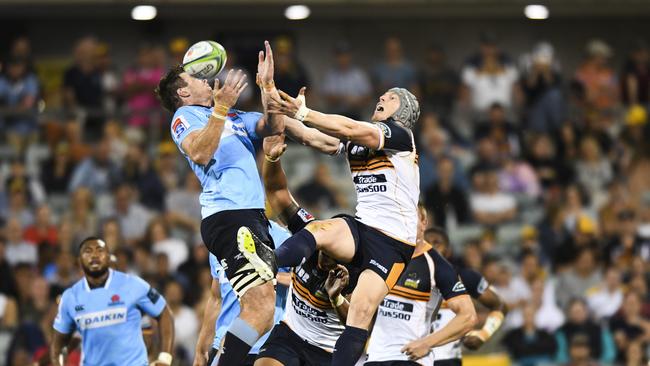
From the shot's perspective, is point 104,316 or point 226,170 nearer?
point 226,170

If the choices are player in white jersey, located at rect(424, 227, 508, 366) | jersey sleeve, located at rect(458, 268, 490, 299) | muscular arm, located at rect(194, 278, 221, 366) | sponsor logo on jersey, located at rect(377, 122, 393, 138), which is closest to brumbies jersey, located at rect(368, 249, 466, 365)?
player in white jersey, located at rect(424, 227, 508, 366)

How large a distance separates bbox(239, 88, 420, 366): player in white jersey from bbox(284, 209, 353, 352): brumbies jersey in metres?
0.58

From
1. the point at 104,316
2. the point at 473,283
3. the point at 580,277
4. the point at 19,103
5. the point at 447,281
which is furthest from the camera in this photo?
the point at 19,103

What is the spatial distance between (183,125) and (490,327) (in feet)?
13.8

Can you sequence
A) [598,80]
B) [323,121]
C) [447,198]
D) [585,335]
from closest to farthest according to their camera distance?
[323,121], [585,335], [447,198], [598,80]

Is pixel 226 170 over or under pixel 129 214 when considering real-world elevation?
under

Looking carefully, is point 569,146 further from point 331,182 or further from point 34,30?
point 34,30

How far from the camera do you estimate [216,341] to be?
11.1 meters

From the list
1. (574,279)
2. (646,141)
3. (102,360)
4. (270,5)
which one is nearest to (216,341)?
(102,360)

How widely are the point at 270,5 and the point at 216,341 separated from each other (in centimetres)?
1170

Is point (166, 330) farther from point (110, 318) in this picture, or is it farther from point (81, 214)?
point (81, 214)

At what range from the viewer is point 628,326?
18297 mm

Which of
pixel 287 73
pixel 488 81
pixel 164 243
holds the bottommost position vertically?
pixel 164 243

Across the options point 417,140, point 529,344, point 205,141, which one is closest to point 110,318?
point 205,141
